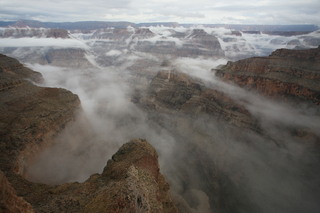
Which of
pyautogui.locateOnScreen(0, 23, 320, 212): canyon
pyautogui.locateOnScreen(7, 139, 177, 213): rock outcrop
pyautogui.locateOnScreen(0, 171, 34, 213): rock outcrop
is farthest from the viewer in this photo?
pyautogui.locateOnScreen(0, 23, 320, 212): canyon

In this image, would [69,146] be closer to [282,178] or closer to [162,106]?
[282,178]

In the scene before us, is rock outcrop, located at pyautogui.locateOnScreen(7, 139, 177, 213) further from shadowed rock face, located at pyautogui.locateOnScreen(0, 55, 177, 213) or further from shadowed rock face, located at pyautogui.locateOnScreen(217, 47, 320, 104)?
shadowed rock face, located at pyautogui.locateOnScreen(217, 47, 320, 104)

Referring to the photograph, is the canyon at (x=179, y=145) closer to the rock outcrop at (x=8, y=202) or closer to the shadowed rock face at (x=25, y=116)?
the rock outcrop at (x=8, y=202)

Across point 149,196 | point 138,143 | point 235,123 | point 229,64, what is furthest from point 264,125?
point 149,196

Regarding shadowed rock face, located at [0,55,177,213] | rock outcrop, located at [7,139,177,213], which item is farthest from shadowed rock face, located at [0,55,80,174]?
rock outcrop, located at [7,139,177,213]

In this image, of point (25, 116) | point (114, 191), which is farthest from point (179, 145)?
point (114, 191)

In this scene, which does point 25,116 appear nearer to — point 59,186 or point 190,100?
point 59,186
